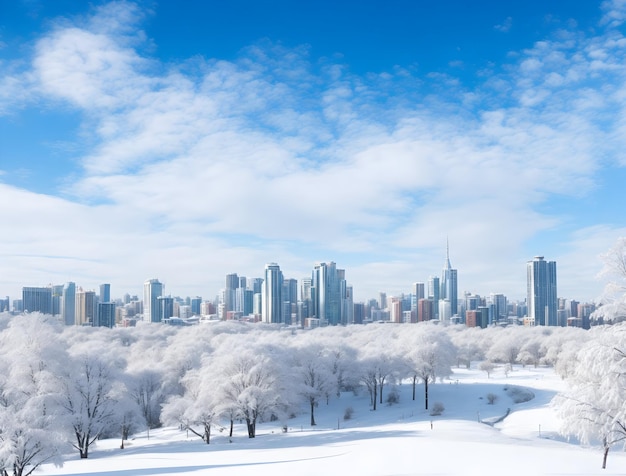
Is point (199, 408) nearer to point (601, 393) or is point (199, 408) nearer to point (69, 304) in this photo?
point (601, 393)

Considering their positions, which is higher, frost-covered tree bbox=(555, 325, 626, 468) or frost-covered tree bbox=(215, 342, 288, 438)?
frost-covered tree bbox=(555, 325, 626, 468)

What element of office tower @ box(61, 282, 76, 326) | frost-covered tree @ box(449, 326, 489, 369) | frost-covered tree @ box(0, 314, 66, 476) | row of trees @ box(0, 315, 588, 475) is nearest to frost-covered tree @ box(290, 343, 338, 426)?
row of trees @ box(0, 315, 588, 475)

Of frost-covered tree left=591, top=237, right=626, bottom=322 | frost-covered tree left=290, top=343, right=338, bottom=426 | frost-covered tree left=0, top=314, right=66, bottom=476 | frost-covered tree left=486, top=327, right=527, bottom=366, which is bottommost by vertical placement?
frost-covered tree left=486, top=327, right=527, bottom=366

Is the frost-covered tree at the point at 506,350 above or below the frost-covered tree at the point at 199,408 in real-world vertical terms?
below

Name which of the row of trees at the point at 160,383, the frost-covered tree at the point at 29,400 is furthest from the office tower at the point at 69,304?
the frost-covered tree at the point at 29,400

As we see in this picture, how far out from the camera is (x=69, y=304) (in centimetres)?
18788

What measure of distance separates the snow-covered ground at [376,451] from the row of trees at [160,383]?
225 cm

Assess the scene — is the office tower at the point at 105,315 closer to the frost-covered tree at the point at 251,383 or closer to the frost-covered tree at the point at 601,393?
the frost-covered tree at the point at 251,383

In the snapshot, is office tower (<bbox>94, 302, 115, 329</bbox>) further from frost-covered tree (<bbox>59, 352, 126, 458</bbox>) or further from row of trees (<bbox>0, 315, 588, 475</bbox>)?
frost-covered tree (<bbox>59, 352, 126, 458</bbox>)

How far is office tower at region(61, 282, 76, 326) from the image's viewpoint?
606 ft

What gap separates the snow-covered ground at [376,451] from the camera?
80.5ft

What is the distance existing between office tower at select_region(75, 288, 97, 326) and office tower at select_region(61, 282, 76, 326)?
5.28ft

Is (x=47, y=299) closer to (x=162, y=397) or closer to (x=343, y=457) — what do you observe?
(x=162, y=397)

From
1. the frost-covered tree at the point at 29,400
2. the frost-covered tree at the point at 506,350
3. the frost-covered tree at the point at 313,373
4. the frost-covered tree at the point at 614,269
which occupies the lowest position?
the frost-covered tree at the point at 506,350
